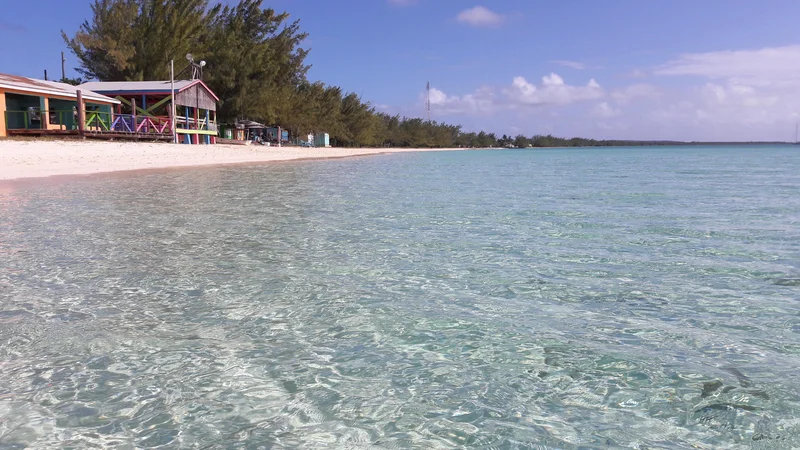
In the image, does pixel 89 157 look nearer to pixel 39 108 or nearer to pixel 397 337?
pixel 39 108

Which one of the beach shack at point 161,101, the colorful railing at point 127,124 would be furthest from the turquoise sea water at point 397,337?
the beach shack at point 161,101

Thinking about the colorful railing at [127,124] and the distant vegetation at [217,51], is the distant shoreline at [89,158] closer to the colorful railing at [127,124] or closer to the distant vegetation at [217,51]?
the colorful railing at [127,124]

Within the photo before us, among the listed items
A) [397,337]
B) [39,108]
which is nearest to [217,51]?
[39,108]

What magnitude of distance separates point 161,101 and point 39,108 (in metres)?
6.75

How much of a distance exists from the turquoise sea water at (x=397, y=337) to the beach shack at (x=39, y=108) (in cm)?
1984

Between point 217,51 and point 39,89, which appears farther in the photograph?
point 217,51

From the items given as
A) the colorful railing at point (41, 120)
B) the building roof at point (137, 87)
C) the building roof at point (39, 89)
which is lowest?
the colorful railing at point (41, 120)

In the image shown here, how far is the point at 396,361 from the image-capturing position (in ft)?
9.68

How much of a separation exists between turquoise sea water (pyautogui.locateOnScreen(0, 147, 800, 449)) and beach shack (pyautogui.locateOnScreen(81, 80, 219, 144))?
83.9 feet

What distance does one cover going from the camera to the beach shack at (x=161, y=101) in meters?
30.6

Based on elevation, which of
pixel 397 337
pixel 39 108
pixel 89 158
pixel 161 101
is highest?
pixel 161 101

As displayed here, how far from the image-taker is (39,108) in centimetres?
2530

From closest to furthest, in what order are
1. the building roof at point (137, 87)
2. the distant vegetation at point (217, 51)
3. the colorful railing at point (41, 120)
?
the colorful railing at point (41, 120)
the building roof at point (137, 87)
the distant vegetation at point (217, 51)

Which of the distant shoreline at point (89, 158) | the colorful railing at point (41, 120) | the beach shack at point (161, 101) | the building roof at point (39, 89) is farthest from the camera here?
the beach shack at point (161, 101)
